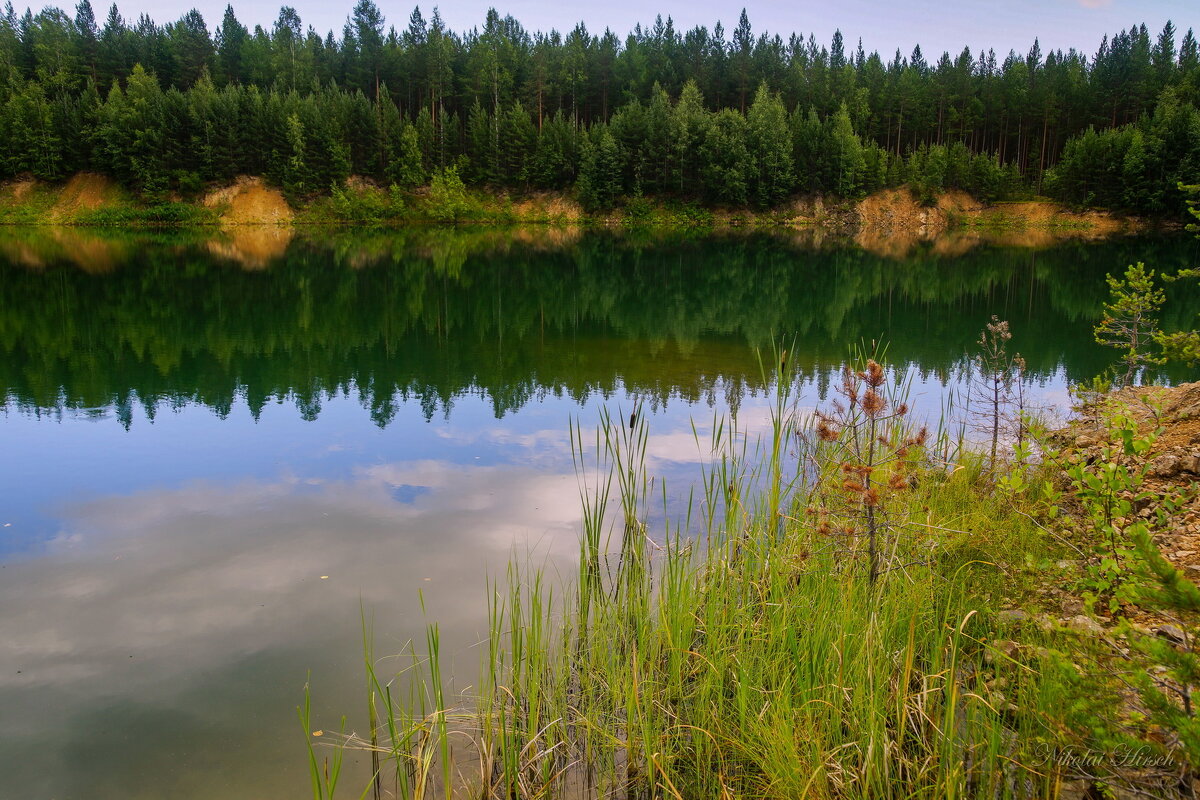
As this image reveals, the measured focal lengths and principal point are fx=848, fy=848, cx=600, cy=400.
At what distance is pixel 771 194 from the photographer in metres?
77.5

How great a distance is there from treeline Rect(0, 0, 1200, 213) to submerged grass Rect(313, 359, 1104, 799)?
71.8 meters

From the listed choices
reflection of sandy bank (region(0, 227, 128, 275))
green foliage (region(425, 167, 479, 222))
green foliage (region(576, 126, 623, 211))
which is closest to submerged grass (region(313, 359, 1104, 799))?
reflection of sandy bank (region(0, 227, 128, 275))

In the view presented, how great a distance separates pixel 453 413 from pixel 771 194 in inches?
2725

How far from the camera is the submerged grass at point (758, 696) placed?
3.92m

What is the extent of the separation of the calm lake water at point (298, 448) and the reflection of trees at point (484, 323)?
14cm

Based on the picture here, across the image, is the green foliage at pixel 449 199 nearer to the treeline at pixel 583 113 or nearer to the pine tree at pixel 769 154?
the treeline at pixel 583 113

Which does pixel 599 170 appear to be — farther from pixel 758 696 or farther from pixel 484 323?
pixel 758 696

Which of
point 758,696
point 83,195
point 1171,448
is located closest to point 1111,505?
point 758,696

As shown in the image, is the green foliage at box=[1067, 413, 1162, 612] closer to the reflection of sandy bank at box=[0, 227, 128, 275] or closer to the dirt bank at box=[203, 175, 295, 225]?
the reflection of sandy bank at box=[0, 227, 128, 275]

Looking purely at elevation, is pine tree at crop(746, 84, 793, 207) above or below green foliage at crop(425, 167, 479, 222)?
above

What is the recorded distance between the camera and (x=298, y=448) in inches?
454

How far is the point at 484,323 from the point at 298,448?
11.4 metres

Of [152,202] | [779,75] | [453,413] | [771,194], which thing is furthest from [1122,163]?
[152,202]

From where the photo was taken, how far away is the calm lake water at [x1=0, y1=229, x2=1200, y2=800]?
5.65 meters
